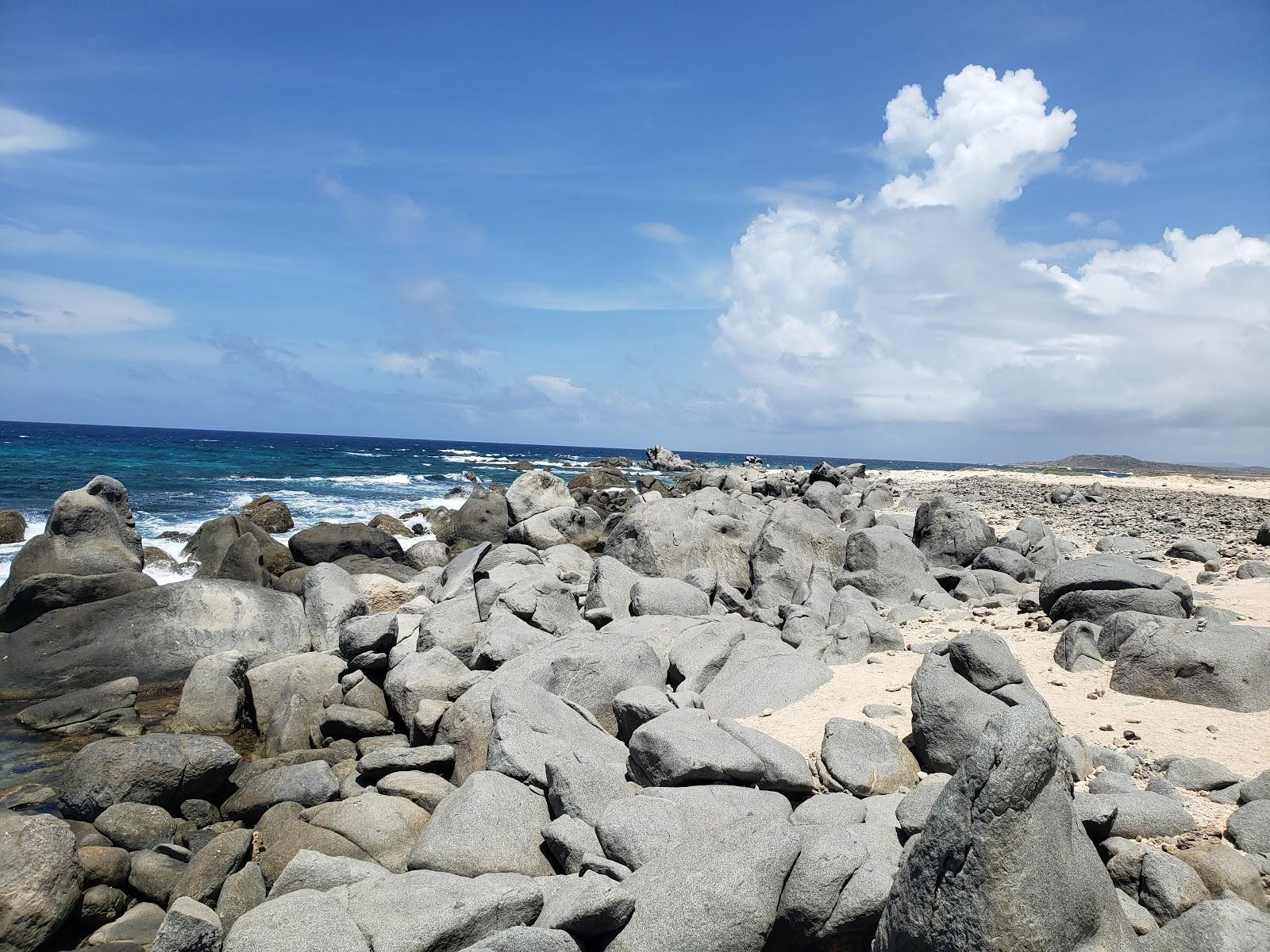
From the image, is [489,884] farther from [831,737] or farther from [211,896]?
[831,737]

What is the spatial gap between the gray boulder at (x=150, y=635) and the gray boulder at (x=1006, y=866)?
1107 cm

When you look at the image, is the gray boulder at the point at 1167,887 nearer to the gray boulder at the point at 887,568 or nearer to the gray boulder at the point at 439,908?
the gray boulder at the point at 439,908

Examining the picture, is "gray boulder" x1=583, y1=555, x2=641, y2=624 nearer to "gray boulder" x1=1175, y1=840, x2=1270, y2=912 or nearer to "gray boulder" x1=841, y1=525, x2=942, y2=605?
"gray boulder" x1=841, y1=525, x2=942, y2=605

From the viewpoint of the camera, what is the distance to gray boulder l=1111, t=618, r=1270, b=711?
23.6ft

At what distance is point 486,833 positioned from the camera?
6.11 m

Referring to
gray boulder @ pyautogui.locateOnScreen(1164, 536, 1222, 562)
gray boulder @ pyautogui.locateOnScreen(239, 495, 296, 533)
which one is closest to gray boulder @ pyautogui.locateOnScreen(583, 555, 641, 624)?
gray boulder @ pyautogui.locateOnScreen(1164, 536, 1222, 562)

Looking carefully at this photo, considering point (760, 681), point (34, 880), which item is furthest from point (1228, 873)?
point (34, 880)

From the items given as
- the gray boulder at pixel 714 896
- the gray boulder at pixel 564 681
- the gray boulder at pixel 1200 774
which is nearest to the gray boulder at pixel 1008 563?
the gray boulder at pixel 564 681

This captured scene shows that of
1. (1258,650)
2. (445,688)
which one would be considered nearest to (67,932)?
(445,688)

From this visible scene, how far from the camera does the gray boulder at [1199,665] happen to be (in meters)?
7.21

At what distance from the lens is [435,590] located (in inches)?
580

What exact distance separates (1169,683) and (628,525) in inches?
408

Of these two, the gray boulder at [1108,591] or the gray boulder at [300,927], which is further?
the gray boulder at [1108,591]

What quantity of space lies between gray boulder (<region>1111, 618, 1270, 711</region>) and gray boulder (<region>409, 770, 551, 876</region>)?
6.06 metres
